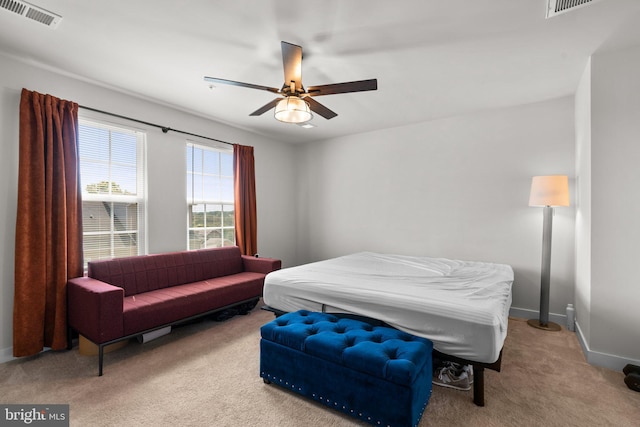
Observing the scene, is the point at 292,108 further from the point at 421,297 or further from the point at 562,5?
the point at 562,5

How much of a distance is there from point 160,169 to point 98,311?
6.40ft

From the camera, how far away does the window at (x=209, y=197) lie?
4254mm

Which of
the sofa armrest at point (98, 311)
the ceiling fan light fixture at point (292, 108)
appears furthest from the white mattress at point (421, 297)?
the ceiling fan light fixture at point (292, 108)

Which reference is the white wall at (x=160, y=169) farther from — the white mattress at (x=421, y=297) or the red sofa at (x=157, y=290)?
the white mattress at (x=421, y=297)

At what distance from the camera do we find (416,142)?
4.62 m

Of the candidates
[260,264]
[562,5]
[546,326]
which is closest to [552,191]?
[546,326]

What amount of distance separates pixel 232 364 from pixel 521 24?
3546 millimetres

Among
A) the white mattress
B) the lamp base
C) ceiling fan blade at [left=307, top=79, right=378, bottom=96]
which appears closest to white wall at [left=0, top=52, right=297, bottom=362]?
the white mattress

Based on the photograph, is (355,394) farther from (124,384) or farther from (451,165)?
(451,165)

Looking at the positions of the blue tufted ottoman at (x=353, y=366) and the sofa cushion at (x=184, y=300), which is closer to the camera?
the blue tufted ottoman at (x=353, y=366)

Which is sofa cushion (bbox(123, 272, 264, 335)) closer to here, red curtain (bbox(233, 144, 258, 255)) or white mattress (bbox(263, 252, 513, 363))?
white mattress (bbox(263, 252, 513, 363))

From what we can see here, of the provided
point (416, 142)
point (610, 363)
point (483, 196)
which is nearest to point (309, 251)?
point (416, 142)

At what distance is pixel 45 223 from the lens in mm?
2729

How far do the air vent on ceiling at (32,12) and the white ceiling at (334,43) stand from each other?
5cm
